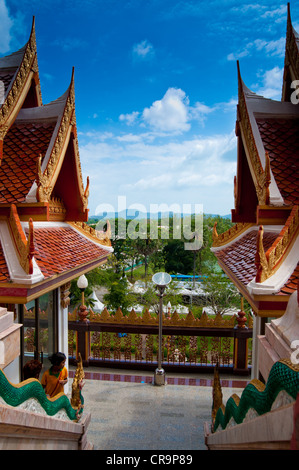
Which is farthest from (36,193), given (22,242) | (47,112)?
(47,112)

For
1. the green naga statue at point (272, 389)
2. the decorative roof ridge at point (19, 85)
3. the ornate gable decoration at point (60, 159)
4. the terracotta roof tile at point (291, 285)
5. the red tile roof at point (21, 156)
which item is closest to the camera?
the green naga statue at point (272, 389)

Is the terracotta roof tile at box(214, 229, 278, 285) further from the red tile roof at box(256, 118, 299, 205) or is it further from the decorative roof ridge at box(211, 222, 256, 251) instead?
the decorative roof ridge at box(211, 222, 256, 251)

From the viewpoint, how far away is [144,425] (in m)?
5.57

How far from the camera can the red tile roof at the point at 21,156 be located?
4.53 m

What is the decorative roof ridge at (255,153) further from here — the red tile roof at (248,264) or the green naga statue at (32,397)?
the green naga statue at (32,397)

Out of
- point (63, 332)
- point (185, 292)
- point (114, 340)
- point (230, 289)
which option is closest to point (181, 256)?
point (185, 292)

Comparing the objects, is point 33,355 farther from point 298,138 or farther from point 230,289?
point 230,289

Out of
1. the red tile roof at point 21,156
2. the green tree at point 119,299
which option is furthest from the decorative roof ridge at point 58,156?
the green tree at point 119,299

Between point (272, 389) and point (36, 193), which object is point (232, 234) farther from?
point (272, 389)

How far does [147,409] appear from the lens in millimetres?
6117

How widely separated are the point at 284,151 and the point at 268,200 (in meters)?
1.32

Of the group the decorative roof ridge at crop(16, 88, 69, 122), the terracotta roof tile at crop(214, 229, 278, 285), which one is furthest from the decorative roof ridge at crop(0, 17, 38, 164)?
the terracotta roof tile at crop(214, 229, 278, 285)

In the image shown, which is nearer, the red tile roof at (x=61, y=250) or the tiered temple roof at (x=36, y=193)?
the tiered temple roof at (x=36, y=193)

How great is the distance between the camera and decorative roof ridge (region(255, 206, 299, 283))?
10.2 feet
